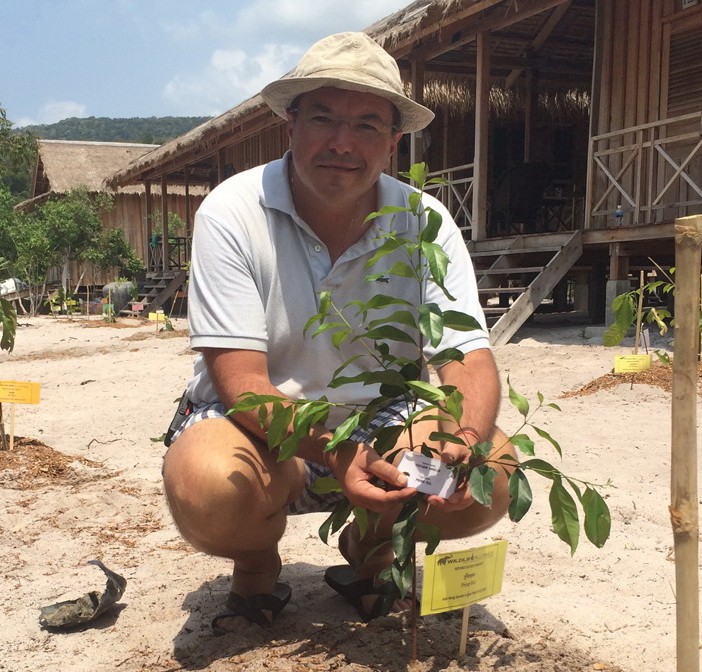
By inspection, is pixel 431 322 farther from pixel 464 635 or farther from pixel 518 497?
pixel 464 635

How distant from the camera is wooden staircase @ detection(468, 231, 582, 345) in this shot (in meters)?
7.15

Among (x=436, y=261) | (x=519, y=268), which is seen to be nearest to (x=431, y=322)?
(x=436, y=261)

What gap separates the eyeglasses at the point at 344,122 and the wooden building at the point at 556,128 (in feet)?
17.0

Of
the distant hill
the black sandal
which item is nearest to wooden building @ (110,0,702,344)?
the black sandal

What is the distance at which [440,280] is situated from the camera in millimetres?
1439

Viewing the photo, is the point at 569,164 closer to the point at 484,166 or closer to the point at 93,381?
the point at 484,166

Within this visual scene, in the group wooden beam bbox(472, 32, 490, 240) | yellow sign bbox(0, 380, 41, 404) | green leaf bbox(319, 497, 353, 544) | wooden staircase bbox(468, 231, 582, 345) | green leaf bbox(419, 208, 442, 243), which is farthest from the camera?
wooden beam bbox(472, 32, 490, 240)

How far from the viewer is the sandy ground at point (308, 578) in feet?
6.04

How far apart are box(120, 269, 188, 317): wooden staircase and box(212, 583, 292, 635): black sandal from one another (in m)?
14.0

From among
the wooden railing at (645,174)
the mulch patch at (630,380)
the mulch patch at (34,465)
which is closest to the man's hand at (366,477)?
the mulch patch at (34,465)

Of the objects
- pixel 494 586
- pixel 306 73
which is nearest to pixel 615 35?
pixel 306 73

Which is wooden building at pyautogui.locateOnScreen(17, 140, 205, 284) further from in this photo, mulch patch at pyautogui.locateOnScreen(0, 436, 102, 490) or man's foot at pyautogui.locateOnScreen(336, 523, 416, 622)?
man's foot at pyautogui.locateOnScreen(336, 523, 416, 622)

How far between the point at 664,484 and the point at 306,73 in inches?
90.8

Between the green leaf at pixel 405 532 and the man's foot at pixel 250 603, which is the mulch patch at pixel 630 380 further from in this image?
the green leaf at pixel 405 532
